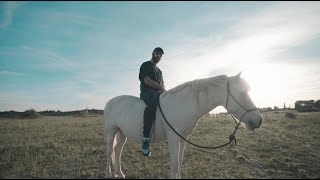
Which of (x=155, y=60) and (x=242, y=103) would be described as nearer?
(x=242, y=103)

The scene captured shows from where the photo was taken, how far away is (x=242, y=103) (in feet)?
22.5

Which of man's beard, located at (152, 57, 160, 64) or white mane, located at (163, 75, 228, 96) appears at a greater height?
man's beard, located at (152, 57, 160, 64)

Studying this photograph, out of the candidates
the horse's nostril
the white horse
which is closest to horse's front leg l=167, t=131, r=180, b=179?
the white horse

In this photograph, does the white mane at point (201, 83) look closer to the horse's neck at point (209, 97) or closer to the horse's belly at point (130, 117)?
the horse's neck at point (209, 97)

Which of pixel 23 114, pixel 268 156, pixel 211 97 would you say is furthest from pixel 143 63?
pixel 23 114

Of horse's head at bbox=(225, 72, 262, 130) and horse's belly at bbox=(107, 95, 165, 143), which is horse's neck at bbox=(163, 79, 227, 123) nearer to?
horse's head at bbox=(225, 72, 262, 130)

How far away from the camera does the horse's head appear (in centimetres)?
680

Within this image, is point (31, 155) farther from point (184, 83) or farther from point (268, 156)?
point (268, 156)

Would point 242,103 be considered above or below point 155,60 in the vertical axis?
below

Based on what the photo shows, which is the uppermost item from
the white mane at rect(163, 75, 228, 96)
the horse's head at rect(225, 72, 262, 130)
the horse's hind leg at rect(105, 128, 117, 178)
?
the white mane at rect(163, 75, 228, 96)

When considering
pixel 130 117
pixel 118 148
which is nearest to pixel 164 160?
pixel 118 148

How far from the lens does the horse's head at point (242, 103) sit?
680cm

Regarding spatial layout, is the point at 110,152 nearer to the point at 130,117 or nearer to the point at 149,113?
the point at 130,117

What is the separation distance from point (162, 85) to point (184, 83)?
99cm
